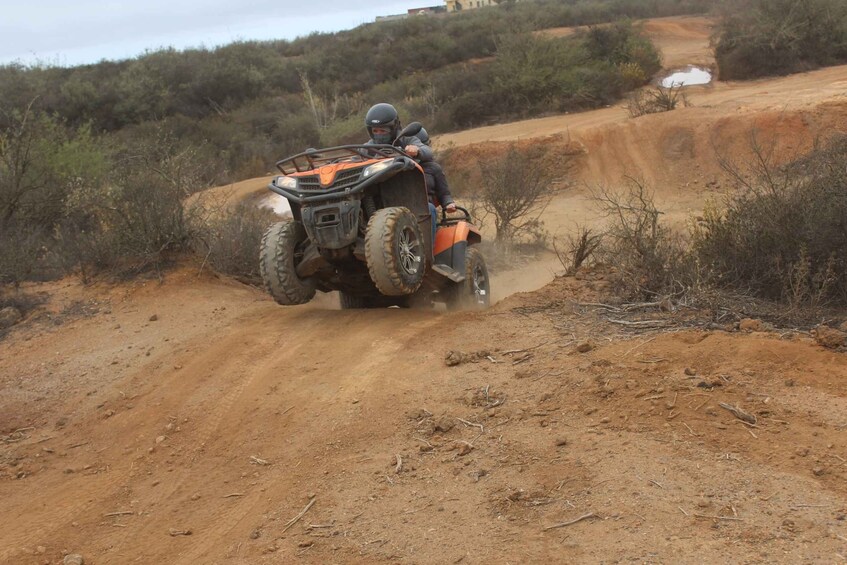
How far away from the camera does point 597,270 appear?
29.5ft

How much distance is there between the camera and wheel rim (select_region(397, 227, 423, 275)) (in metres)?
7.70

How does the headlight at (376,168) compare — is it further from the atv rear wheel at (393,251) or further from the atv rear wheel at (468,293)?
the atv rear wheel at (468,293)

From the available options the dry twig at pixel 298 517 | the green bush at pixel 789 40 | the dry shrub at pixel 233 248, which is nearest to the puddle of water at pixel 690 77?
the green bush at pixel 789 40

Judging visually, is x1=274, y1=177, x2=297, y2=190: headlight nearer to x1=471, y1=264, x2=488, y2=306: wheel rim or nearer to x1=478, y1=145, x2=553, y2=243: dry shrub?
x1=471, y1=264, x2=488, y2=306: wheel rim

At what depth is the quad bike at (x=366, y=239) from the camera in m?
7.68

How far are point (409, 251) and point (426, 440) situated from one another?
8.84 feet

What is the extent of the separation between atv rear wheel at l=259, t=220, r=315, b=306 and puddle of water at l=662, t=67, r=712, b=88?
2370cm

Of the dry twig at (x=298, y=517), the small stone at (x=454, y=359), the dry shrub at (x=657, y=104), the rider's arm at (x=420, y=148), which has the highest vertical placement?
the rider's arm at (x=420, y=148)

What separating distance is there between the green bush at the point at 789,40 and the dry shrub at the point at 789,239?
70.2 ft

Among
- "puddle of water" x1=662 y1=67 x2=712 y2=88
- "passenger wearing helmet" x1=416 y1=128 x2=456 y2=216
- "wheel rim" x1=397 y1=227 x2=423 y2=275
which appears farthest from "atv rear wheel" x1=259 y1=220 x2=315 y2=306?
"puddle of water" x1=662 y1=67 x2=712 y2=88

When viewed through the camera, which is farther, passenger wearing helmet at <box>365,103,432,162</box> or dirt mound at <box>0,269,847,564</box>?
passenger wearing helmet at <box>365,103,432,162</box>

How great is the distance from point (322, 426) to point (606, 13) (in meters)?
48.4

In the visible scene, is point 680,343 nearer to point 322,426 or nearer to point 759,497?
point 759,497

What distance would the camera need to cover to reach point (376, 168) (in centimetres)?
783
